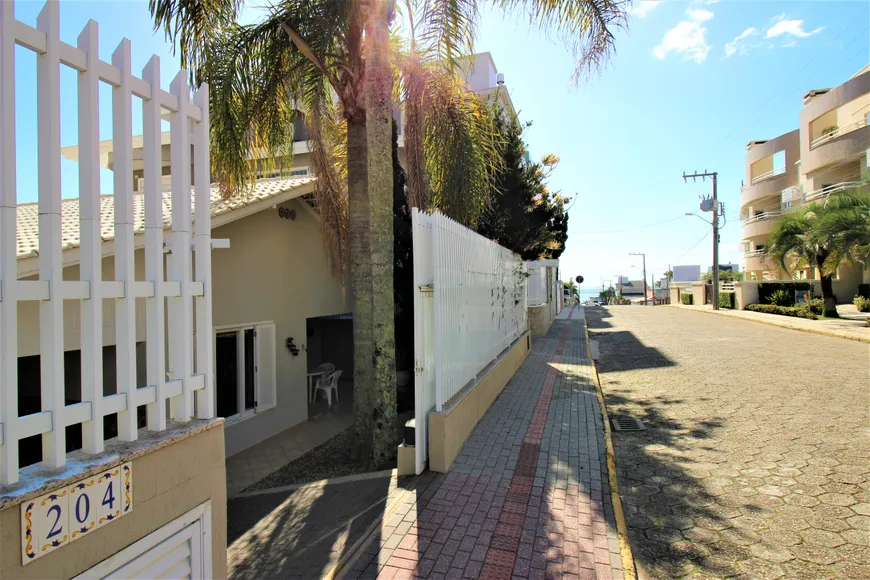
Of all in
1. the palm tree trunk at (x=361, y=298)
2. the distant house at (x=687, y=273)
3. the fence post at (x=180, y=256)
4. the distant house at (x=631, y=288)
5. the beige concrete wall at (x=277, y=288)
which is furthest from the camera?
the distant house at (x=631, y=288)

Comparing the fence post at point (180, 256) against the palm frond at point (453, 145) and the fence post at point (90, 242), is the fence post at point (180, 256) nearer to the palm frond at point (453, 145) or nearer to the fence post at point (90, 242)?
the fence post at point (90, 242)

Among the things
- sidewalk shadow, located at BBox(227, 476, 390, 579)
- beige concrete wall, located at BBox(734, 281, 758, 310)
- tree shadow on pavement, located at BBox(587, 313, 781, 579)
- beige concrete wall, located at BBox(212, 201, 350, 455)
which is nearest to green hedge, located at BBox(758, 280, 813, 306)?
beige concrete wall, located at BBox(734, 281, 758, 310)

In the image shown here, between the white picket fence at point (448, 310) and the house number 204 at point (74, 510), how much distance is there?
307 cm

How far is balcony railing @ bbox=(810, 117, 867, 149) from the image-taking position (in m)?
28.0

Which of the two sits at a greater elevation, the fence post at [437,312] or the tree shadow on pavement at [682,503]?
the fence post at [437,312]

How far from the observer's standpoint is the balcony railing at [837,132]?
2797 centimetres

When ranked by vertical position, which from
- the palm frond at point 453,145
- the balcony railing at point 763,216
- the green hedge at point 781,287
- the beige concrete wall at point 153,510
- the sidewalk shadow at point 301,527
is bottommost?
the sidewalk shadow at point 301,527

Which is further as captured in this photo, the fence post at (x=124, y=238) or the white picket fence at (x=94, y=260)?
the fence post at (x=124, y=238)

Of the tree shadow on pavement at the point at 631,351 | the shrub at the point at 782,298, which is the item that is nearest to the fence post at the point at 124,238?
the tree shadow on pavement at the point at 631,351

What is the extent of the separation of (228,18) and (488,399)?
6613 mm

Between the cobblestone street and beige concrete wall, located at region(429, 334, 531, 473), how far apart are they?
1769mm

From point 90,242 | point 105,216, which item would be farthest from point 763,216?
point 90,242

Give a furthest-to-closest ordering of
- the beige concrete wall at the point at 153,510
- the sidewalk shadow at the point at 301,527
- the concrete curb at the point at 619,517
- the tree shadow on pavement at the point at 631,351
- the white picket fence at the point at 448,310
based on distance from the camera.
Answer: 1. the tree shadow on pavement at the point at 631,351
2. the white picket fence at the point at 448,310
3. the sidewalk shadow at the point at 301,527
4. the concrete curb at the point at 619,517
5. the beige concrete wall at the point at 153,510

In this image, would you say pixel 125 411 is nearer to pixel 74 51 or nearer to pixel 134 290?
pixel 134 290
